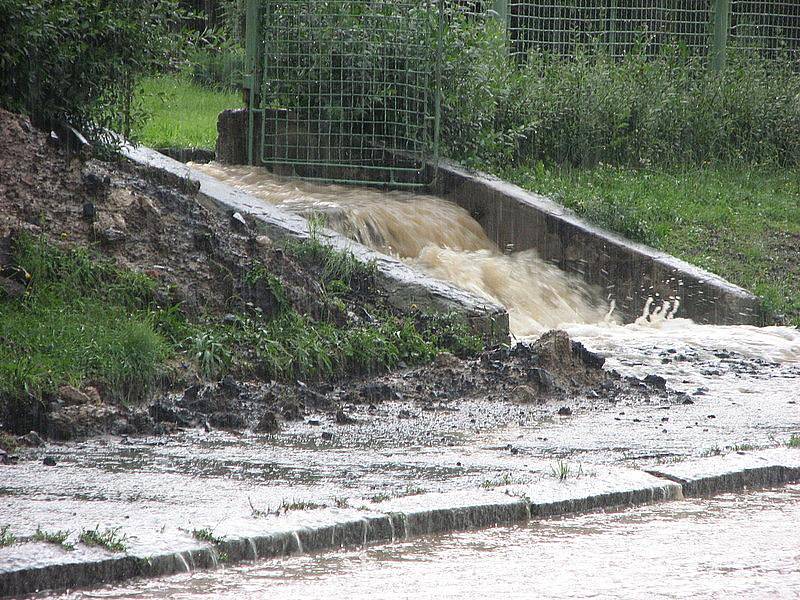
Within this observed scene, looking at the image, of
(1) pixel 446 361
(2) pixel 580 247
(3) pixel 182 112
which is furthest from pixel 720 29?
(1) pixel 446 361

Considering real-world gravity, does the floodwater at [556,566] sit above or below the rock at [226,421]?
above

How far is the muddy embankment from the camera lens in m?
7.41

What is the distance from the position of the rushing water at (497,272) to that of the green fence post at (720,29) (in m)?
6.86

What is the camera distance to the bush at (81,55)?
926cm

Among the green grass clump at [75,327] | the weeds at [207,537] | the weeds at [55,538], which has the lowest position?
the weeds at [207,537]

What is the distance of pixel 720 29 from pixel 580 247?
7.62 m

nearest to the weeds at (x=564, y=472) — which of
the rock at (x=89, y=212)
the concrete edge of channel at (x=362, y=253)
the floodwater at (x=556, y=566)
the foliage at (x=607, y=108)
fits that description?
the floodwater at (x=556, y=566)

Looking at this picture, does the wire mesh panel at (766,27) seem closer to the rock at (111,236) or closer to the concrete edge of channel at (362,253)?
the concrete edge of channel at (362,253)

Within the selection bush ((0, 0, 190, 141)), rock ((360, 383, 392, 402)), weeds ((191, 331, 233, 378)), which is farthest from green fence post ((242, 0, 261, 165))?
rock ((360, 383, 392, 402))

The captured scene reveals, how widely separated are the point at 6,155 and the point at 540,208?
5.87 m

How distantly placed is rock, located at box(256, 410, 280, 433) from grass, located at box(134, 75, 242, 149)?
14.6 feet

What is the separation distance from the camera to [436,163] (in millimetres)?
13664

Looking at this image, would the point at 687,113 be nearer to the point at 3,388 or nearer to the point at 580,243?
the point at 580,243

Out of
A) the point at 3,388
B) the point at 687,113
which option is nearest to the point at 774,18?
the point at 687,113
